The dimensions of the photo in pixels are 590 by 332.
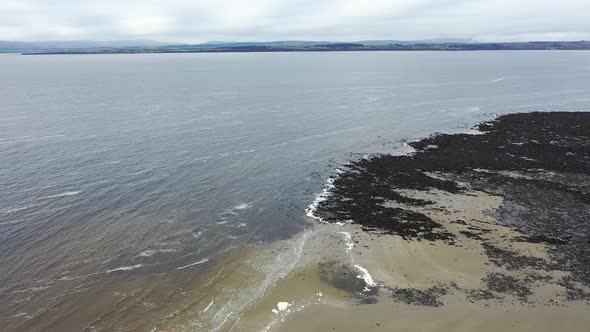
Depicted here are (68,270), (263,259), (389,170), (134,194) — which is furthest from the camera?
(389,170)

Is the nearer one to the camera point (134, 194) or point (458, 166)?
point (134, 194)

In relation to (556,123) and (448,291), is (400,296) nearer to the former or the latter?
(448,291)

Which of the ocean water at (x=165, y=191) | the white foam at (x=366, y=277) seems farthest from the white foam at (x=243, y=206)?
the white foam at (x=366, y=277)

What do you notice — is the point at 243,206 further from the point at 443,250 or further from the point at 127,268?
the point at 443,250

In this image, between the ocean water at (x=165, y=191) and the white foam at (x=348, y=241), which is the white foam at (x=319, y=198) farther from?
the white foam at (x=348, y=241)

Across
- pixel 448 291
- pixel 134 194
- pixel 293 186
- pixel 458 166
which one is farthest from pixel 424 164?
pixel 134 194

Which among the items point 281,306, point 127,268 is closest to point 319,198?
point 281,306

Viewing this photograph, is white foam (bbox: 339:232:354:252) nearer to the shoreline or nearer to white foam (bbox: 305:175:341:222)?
the shoreline

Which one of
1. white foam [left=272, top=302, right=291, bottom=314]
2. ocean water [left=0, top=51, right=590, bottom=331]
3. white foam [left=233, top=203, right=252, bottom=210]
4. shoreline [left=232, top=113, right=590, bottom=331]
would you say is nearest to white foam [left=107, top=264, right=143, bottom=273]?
ocean water [left=0, top=51, right=590, bottom=331]
